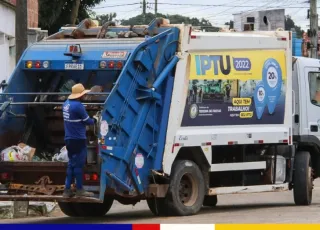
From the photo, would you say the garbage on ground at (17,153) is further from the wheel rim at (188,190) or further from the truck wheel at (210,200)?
the truck wheel at (210,200)

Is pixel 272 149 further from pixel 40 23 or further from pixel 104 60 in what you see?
pixel 40 23

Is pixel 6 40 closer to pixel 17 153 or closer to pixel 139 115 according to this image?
pixel 17 153

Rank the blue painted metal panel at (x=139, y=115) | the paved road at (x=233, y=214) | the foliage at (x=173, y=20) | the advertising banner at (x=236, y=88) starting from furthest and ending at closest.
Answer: the foliage at (x=173, y=20), the advertising banner at (x=236, y=88), the paved road at (x=233, y=214), the blue painted metal panel at (x=139, y=115)

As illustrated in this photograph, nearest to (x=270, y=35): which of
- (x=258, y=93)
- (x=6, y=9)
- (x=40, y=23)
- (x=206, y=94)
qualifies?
(x=258, y=93)

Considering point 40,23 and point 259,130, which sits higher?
point 40,23

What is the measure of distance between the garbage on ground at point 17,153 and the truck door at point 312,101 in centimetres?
543

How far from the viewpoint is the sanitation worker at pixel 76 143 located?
1284cm

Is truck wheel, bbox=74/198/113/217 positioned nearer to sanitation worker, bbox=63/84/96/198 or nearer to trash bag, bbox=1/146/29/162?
trash bag, bbox=1/146/29/162

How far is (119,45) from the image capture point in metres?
13.8

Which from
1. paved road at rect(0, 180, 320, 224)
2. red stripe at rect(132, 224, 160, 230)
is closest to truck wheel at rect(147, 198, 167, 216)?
paved road at rect(0, 180, 320, 224)

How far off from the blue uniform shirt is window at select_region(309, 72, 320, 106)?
541 centimetres

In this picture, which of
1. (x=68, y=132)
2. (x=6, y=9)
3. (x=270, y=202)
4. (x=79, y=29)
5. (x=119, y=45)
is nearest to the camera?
(x=68, y=132)

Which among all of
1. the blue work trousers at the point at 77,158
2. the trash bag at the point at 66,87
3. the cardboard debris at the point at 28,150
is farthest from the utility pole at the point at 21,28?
the blue work trousers at the point at 77,158

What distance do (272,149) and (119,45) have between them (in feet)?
12.4
